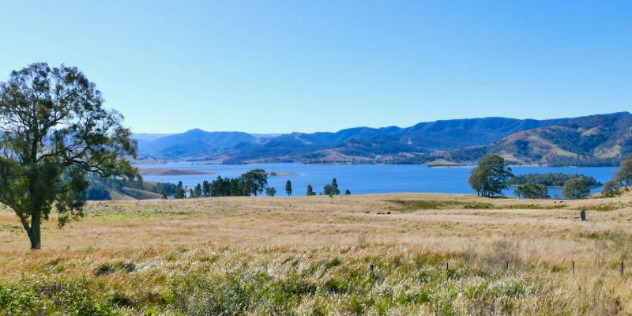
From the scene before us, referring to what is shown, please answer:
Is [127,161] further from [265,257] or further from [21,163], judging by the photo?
[265,257]

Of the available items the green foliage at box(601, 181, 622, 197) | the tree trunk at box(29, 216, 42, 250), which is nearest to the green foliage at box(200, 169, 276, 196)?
the green foliage at box(601, 181, 622, 197)

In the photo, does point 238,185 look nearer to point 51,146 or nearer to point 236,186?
point 236,186

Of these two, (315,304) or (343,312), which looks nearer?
(343,312)

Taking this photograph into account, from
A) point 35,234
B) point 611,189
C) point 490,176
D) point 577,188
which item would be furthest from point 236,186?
point 35,234

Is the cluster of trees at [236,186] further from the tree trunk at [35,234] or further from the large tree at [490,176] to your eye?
the tree trunk at [35,234]

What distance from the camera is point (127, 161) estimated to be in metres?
26.8

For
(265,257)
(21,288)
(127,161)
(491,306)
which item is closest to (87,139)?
(127,161)

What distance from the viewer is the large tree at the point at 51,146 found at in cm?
A: 2184

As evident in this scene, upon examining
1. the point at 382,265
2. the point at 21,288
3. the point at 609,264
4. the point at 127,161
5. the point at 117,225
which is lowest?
the point at 117,225

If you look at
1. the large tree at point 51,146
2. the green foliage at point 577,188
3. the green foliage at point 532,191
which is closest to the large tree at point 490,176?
the green foliage at point 532,191

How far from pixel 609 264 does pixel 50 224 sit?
46.9m

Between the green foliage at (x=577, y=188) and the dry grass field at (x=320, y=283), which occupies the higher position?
the dry grass field at (x=320, y=283)

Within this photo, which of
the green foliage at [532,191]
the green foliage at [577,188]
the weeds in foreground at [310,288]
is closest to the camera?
the weeds in foreground at [310,288]

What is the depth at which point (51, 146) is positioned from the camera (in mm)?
24141
